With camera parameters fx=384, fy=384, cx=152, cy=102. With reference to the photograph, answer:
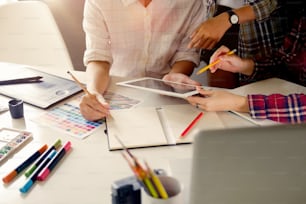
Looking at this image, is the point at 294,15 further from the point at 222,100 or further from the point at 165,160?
the point at 165,160

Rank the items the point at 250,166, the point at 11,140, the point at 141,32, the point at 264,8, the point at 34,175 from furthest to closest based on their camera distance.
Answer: the point at 141,32 < the point at 264,8 < the point at 11,140 < the point at 34,175 < the point at 250,166

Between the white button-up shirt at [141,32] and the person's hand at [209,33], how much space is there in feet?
0.46

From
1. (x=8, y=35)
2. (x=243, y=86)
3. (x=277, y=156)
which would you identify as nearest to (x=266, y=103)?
(x=243, y=86)

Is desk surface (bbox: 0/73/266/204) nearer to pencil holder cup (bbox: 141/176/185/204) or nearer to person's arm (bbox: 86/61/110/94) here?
pencil holder cup (bbox: 141/176/185/204)

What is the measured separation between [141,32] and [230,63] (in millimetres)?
347

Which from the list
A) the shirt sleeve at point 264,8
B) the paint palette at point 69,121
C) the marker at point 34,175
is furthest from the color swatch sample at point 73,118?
the shirt sleeve at point 264,8

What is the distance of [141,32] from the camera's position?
4.30 feet

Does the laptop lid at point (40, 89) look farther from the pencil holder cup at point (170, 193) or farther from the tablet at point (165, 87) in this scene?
the pencil holder cup at point (170, 193)

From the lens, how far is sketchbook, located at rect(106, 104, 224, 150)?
2.67ft

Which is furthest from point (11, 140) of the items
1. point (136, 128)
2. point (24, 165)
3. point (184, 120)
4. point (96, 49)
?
point (96, 49)

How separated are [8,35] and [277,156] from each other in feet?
4.31

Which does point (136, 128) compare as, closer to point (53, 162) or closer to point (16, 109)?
point (53, 162)

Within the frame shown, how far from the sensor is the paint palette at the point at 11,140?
31.2 inches

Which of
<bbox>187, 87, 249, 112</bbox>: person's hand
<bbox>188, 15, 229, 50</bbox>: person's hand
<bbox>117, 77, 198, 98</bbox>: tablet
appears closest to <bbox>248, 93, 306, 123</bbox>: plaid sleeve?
<bbox>187, 87, 249, 112</bbox>: person's hand
